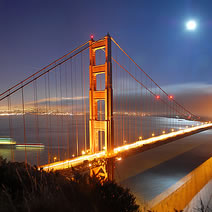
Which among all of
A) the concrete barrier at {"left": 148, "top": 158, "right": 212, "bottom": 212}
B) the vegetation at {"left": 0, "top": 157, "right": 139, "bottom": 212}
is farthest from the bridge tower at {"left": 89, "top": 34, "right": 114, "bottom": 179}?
the vegetation at {"left": 0, "top": 157, "right": 139, "bottom": 212}

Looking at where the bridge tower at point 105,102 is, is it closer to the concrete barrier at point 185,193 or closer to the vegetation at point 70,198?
the concrete barrier at point 185,193

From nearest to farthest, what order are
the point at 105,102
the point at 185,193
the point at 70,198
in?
the point at 70,198 → the point at 105,102 → the point at 185,193

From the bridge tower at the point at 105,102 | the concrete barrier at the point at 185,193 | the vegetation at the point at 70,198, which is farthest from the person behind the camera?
the bridge tower at the point at 105,102

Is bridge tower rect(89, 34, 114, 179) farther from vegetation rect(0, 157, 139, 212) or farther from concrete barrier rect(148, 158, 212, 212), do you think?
vegetation rect(0, 157, 139, 212)

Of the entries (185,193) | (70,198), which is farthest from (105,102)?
(70,198)

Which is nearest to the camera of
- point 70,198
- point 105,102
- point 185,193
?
point 70,198

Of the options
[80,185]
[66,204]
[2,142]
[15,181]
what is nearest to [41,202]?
[66,204]

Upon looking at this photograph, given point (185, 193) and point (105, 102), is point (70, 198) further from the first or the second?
point (185, 193)

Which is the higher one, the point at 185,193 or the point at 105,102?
the point at 105,102

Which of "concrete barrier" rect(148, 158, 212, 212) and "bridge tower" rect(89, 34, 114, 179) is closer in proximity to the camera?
"concrete barrier" rect(148, 158, 212, 212)

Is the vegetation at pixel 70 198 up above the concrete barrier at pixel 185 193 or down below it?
above

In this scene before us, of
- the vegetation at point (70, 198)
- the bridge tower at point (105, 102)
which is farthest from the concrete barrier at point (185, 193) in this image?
the vegetation at point (70, 198)

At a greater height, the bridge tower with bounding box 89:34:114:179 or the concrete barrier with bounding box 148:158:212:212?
the bridge tower with bounding box 89:34:114:179
